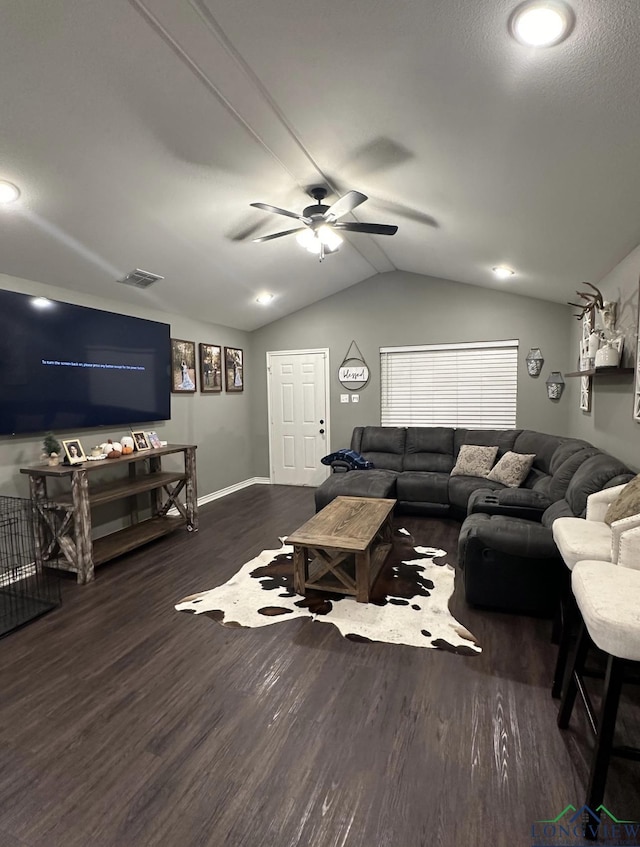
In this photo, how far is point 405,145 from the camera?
2.43m

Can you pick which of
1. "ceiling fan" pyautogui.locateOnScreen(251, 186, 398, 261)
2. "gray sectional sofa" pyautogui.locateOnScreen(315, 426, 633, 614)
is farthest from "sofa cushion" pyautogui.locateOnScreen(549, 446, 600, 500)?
"ceiling fan" pyautogui.locateOnScreen(251, 186, 398, 261)

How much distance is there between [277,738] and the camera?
1.84m

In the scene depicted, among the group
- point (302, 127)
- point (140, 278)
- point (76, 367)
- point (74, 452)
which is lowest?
point (74, 452)

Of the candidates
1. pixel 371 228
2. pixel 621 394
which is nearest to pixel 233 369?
pixel 371 228

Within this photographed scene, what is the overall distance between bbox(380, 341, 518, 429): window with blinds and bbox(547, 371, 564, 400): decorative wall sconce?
0.40 meters

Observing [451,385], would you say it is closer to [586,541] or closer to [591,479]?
[591,479]

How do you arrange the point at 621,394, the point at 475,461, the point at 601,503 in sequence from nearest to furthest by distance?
the point at 601,503, the point at 621,394, the point at 475,461

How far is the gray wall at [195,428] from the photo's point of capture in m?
3.46

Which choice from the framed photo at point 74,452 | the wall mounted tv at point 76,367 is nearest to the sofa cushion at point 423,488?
the wall mounted tv at point 76,367

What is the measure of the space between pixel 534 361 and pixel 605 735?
4.77 meters

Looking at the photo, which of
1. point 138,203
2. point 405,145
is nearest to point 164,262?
point 138,203

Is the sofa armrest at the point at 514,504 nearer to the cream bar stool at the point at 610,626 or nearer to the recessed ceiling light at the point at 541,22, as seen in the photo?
the cream bar stool at the point at 610,626

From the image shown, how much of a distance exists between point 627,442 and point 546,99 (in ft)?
7.60

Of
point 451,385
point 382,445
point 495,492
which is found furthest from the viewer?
point 451,385
